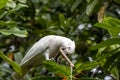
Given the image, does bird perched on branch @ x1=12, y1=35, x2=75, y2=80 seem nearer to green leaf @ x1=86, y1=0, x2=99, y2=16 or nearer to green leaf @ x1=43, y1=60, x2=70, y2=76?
green leaf @ x1=43, y1=60, x2=70, y2=76

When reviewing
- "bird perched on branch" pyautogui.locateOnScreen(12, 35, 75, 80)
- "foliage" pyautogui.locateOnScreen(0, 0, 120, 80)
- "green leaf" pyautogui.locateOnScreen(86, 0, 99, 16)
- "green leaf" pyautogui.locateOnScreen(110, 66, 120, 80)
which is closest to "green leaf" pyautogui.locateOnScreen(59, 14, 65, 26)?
"foliage" pyautogui.locateOnScreen(0, 0, 120, 80)

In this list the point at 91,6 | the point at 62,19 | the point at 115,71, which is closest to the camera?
the point at 115,71

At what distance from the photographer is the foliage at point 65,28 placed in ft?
5.08

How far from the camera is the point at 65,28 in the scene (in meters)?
2.11

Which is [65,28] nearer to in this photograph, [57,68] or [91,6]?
[91,6]

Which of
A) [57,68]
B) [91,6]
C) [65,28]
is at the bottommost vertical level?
[65,28]

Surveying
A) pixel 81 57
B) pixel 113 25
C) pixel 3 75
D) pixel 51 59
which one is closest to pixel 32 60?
pixel 51 59

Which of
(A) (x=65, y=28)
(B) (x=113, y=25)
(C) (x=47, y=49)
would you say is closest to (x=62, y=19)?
(A) (x=65, y=28)

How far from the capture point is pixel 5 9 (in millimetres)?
1584

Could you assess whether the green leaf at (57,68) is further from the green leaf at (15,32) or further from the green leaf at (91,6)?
the green leaf at (91,6)

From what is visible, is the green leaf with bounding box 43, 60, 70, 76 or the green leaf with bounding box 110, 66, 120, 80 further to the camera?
the green leaf with bounding box 110, 66, 120, 80

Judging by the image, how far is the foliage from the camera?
1.55m

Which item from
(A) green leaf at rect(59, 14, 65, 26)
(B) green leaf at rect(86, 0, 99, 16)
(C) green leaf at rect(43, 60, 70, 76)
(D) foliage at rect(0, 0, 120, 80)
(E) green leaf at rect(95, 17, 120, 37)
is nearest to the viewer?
(C) green leaf at rect(43, 60, 70, 76)

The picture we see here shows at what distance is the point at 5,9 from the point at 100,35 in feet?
2.54
